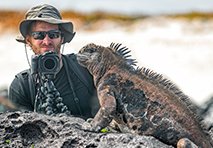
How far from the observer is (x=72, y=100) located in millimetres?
3924

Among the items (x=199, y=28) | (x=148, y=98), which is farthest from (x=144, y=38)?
(x=148, y=98)

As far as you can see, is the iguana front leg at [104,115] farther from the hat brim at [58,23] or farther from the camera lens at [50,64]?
the hat brim at [58,23]

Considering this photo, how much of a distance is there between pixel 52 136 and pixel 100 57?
1.03 meters

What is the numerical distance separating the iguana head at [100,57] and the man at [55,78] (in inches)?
37.0

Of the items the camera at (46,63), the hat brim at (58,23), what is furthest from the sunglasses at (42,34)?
the camera at (46,63)

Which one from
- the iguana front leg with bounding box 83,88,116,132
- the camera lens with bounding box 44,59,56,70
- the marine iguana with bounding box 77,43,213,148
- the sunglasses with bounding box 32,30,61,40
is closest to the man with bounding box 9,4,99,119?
the sunglasses with bounding box 32,30,61,40

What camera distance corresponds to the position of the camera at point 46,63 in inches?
114

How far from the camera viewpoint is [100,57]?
290 centimetres

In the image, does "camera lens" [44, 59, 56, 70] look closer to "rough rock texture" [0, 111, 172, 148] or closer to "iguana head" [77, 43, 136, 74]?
"iguana head" [77, 43, 136, 74]

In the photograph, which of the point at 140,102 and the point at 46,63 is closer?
the point at 140,102

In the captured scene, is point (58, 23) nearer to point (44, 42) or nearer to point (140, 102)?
point (44, 42)

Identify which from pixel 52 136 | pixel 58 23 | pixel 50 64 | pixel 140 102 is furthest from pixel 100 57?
pixel 58 23

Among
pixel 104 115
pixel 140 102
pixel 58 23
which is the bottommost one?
→ pixel 104 115

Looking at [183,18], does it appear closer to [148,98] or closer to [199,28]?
[199,28]
